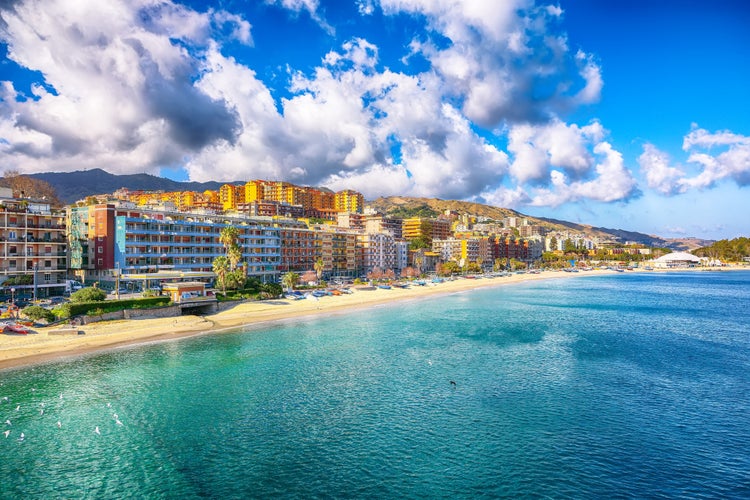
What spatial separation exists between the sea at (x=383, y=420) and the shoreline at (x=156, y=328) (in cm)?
368

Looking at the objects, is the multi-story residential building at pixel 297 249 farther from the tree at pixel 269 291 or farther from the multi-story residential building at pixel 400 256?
the multi-story residential building at pixel 400 256

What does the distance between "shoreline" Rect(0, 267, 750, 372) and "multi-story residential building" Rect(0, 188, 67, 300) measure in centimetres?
2339

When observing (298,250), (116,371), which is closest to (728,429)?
(116,371)

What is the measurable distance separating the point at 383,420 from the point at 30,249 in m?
78.9

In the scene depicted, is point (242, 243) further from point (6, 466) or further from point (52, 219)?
point (6, 466)

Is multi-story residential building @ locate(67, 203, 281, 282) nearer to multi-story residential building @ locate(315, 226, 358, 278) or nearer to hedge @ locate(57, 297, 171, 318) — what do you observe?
hedge @ locate(57, 297, 171, 318)

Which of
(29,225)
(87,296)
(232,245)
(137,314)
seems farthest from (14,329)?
(232,245)

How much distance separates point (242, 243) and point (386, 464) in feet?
324

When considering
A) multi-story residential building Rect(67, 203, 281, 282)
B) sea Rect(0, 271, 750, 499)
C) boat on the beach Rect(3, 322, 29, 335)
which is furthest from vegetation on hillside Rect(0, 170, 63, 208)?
sea Rect(0, 271, 750, 499)

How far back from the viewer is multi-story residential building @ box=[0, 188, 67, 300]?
260 ft

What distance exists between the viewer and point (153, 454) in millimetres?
30484

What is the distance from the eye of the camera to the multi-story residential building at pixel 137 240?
93.8m

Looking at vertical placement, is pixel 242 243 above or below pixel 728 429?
above

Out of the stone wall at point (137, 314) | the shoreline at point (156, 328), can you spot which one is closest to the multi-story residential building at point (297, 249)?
the shoreline at point (156, 328)
